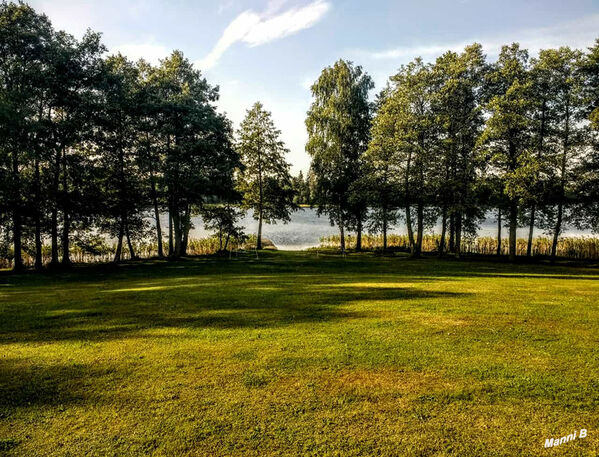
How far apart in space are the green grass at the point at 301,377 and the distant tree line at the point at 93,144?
578 inches

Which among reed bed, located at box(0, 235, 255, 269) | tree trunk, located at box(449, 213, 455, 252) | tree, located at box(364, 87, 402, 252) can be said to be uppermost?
tree, located at box(364, 87, 402, 252)

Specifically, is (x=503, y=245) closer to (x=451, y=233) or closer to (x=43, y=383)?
(x=451, y=233)

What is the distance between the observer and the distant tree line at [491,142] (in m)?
29.4

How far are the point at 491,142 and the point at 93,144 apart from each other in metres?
31.9

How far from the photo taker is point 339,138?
39.8 m

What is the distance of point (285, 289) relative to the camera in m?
15.6

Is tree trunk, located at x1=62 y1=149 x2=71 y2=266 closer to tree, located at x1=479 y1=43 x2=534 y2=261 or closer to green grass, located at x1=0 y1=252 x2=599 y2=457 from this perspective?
green grass, located at x1=0 y1=252 x2=599 y2=457

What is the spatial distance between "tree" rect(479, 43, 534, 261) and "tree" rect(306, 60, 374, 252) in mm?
12857

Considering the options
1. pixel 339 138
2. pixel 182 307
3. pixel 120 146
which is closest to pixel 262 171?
pixel 339 138

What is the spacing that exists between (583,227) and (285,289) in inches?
1267

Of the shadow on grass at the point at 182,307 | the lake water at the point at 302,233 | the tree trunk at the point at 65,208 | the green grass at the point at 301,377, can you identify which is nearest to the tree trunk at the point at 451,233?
the lake water at the point at 302,233

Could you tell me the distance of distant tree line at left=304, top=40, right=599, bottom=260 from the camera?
29.4 meters

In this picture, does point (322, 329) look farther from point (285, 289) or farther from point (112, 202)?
point (112, 202)

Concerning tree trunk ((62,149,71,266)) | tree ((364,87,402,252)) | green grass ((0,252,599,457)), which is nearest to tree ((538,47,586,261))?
tree ((364,87,402,252))
